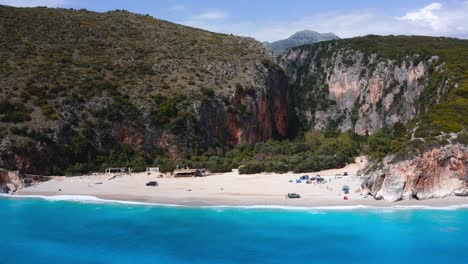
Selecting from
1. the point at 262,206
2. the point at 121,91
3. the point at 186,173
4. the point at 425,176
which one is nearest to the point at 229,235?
the point at 262,206

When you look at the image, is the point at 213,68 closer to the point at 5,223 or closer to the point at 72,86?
the point at 72,86

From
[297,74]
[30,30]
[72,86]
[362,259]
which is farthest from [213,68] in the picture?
[362,259]

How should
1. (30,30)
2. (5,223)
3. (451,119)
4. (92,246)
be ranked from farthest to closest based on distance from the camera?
(30,30), (451,119), (5,223), (92,246)

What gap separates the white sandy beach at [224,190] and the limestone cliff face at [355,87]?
3262 cm

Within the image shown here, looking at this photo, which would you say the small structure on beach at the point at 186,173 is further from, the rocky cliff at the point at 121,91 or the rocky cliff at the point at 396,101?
the rocky cliff at the point at 396,101

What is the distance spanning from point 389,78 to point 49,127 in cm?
5617

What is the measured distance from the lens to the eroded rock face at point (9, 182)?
45156 millimetres

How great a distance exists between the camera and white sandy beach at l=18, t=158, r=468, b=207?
127 feet

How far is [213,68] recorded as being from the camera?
77375mm

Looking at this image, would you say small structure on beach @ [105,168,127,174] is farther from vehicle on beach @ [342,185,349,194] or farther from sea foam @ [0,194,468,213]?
vehicle on beach @ [342,185,349,194]

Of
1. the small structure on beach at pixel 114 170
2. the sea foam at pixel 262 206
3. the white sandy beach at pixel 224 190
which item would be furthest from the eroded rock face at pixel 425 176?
the small structure on beach at pixel 114 170

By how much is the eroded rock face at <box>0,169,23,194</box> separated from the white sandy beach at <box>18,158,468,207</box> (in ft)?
3.45

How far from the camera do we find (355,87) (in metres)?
92.4

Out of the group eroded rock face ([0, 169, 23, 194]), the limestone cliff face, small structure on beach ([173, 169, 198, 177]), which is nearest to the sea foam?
eroded rock face ([0, 169, 23, 194])
